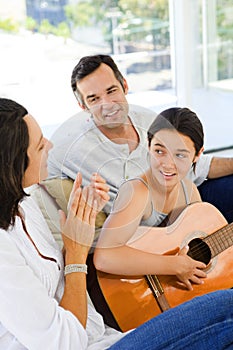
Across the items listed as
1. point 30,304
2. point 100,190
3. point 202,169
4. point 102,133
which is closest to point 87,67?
point 102,133

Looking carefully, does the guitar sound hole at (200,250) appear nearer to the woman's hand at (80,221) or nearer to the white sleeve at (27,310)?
the woman's hand at (80,221)

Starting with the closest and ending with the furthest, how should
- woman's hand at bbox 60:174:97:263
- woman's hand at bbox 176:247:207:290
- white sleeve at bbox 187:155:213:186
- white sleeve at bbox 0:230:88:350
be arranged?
white sleeve at bbox 0:230:88:350 < woman's hand at bbox 60:174:97:263 < woman's hand at bbox 176:247:207:290 < white sleeve at bbox 187:155:213:186

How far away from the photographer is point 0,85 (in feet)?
7.39

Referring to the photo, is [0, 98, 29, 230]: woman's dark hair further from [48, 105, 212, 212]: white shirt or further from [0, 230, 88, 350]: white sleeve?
[48, 105, 212, 212]: white shirt

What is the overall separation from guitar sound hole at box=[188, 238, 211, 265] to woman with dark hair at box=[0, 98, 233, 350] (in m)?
0.23

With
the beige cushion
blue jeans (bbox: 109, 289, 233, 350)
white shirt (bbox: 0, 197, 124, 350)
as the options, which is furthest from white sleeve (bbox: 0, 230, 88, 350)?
the beige cushion

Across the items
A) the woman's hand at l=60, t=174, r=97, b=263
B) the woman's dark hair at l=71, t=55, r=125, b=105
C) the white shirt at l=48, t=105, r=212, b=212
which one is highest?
the woman's dark hair at l=71, t=55, r=125, b=105

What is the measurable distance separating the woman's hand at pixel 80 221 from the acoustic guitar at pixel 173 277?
118 millimetres

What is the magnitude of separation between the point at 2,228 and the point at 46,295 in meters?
0.15

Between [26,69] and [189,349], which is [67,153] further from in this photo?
[26,69]

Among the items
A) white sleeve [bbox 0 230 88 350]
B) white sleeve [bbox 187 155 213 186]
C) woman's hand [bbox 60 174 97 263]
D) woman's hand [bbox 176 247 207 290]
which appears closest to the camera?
white sleeve [bbox 0 230 88 350]

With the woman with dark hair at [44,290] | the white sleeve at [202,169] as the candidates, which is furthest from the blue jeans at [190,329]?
the white sleeve at [202,169]

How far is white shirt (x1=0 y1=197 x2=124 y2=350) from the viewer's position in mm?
960

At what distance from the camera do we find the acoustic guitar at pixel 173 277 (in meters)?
1.26
